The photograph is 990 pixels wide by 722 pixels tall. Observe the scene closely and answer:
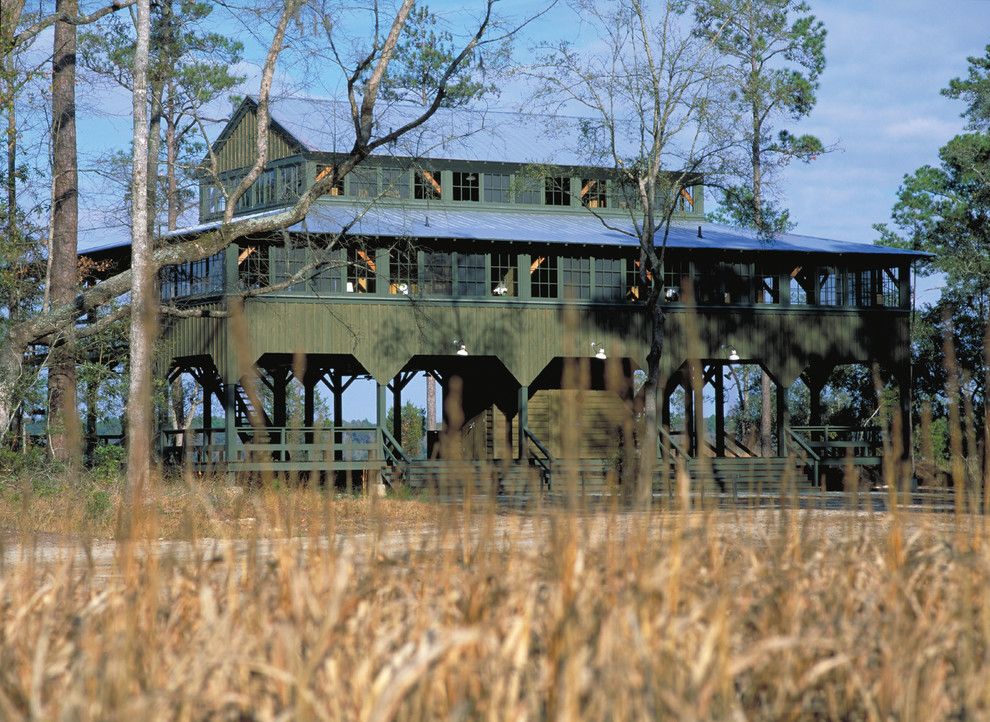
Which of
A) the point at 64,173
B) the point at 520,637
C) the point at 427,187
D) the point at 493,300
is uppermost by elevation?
the point at 427,187

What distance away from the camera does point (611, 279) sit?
30.2 meters

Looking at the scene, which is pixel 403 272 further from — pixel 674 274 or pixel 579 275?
pixel 674 274

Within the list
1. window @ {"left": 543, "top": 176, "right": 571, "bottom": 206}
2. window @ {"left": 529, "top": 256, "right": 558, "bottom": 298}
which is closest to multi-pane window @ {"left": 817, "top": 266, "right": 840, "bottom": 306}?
window @ {"left": 529, "top": 256, "right": 558, "bottom": 298}

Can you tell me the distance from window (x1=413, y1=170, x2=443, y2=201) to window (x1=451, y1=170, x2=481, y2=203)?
0.45 m

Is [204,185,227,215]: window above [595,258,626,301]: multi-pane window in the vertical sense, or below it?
above

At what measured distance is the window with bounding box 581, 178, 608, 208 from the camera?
111ft

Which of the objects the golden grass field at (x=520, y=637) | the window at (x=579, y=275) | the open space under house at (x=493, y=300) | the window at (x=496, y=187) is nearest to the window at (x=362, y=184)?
the open space under house at (x=493, y=300)

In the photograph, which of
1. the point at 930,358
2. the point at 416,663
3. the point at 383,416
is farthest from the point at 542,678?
the point at 930,358

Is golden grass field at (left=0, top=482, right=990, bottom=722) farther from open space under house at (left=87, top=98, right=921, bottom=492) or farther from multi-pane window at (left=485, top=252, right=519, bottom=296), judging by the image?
multi-pane window at (left=485, top=252, right=519, bottom=296)

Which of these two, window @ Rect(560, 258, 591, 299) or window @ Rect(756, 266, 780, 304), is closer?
window @ Rect(560, 258, 591, 299)

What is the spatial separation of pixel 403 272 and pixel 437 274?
2.99ft

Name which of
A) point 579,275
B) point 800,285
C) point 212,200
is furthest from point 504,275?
point 212,200

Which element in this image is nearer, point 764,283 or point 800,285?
point 764,283

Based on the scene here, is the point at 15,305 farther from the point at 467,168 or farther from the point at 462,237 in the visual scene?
the point at 467,168
